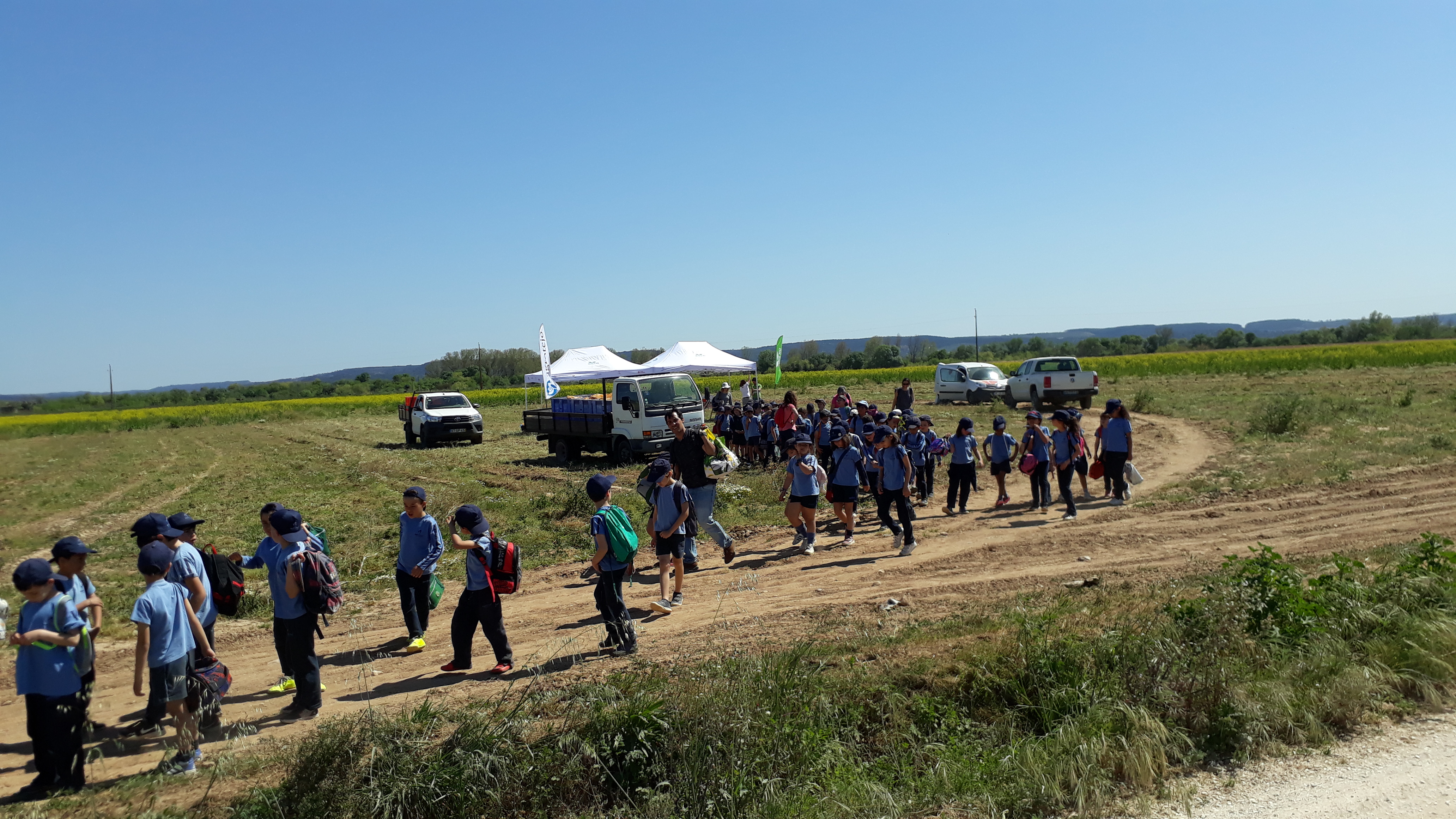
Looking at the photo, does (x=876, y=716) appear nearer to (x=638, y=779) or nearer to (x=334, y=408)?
(x=638, y=779)

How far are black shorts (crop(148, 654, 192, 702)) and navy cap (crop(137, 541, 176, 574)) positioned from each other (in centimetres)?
56

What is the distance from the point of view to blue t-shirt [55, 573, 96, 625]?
5230mm

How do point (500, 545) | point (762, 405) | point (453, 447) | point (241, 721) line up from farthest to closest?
point (453, 447), point (762, 405), point (500, 545), point (241, 721)

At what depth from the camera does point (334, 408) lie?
59312 millimetres

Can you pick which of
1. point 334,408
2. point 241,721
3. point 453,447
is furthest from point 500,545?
point 334,408

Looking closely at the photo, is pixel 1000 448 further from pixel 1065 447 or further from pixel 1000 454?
pixel 1065 447

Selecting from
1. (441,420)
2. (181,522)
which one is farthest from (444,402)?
(181,522)

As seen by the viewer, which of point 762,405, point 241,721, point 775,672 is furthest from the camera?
point 762,405

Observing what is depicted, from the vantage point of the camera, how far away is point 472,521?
21.9 ft

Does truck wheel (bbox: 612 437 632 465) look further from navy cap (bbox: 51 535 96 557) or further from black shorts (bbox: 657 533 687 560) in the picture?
navy cap (bbox: 51 535 96 557)

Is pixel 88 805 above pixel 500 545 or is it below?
below

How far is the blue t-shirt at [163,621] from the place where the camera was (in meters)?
5.16

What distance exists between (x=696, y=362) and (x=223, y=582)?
20.0 meters

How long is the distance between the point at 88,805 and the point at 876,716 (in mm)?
4572
